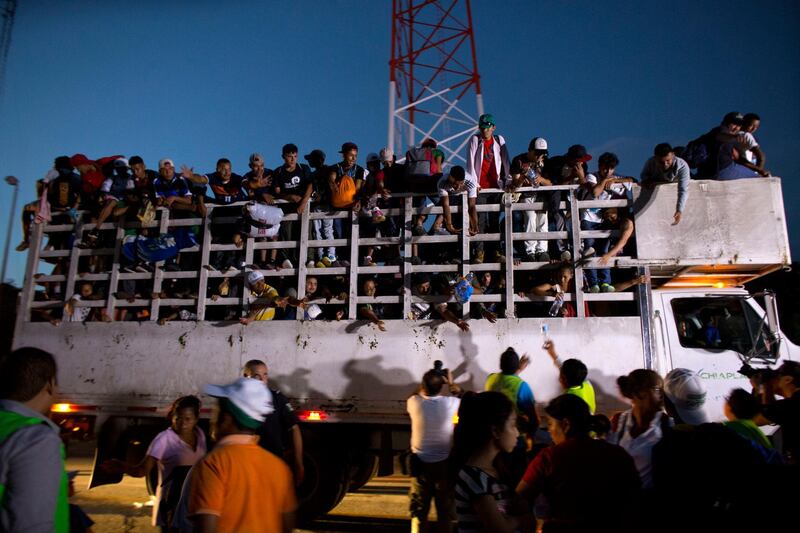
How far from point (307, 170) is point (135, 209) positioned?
6.58 ft

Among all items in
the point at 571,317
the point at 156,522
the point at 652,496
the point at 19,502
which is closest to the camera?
the point at 19,502

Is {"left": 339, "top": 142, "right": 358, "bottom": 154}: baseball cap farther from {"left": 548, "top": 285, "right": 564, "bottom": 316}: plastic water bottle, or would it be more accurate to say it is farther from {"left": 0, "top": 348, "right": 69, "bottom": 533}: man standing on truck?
{"left": 0, "top": 348, "right": 69, "bottom": 533}: man standing on truck

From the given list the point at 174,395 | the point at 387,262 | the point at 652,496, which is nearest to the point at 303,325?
the point at 387,262

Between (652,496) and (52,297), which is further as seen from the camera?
(52,297)

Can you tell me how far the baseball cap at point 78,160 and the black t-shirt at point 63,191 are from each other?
1.03 feet

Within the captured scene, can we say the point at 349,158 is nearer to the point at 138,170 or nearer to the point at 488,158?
the point at 488,158

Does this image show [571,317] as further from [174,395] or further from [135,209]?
[135,209]

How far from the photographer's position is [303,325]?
5090 mm

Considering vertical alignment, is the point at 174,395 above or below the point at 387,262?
below

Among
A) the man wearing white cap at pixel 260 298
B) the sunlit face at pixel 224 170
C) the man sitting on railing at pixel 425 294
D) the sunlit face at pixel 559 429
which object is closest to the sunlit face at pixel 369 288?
the man sitting on railing at pixel 425 294

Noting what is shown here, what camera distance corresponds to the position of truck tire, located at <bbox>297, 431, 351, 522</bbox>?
4.81 meters

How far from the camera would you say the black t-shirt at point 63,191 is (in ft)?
20.5

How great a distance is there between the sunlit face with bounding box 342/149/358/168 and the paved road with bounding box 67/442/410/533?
3.89 m

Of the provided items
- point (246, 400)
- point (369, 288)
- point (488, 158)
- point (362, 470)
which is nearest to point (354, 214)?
point (369, 288)
